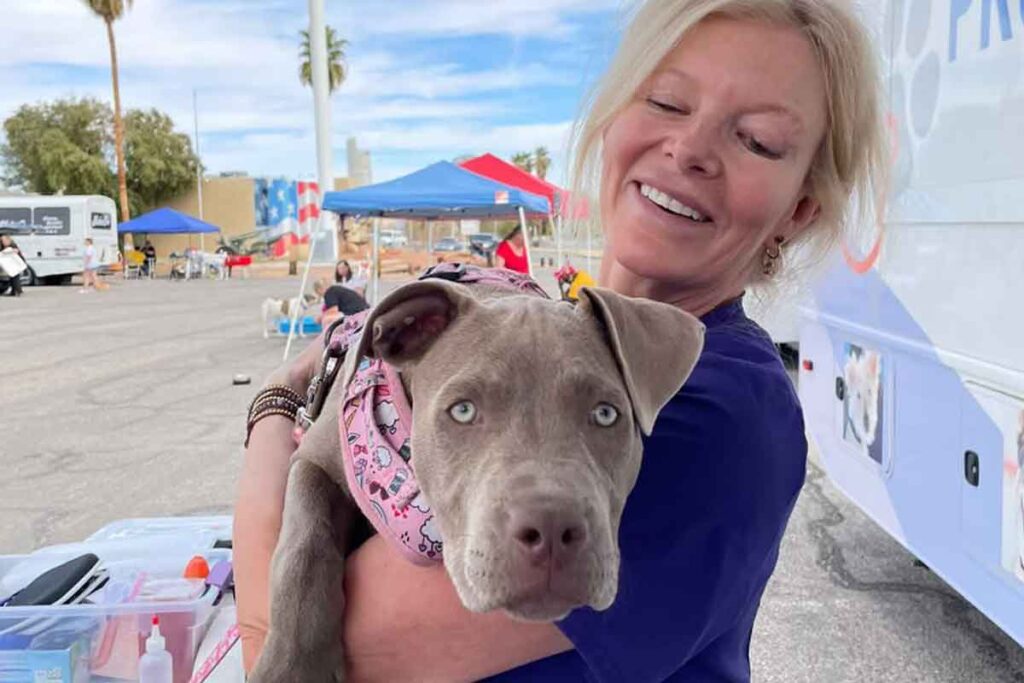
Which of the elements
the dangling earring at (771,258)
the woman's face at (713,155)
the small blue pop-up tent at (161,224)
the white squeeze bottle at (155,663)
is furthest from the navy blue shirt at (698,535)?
the small blue pop-up tent at (161,224)

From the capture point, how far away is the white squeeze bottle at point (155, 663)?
2.34 metres

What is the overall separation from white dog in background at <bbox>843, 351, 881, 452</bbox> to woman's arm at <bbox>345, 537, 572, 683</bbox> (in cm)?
327

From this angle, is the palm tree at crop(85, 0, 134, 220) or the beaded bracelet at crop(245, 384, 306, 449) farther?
the palm tree at crop(85, 0, 134, 220)

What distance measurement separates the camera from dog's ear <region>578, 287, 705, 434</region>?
1.50m

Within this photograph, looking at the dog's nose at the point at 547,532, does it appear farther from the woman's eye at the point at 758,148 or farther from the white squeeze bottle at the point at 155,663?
the white squeeze bottle at the point at 155,663

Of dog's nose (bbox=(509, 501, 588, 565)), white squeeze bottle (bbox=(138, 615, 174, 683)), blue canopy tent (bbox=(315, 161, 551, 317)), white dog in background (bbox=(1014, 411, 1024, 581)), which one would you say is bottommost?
white squeeze bottle (bbox=(138, 615, 174, 683))

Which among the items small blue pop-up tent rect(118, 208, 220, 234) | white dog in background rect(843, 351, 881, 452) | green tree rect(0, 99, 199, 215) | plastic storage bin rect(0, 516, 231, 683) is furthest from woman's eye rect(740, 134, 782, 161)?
green tree rect(0, 99, 199, 215)

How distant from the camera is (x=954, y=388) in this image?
347 cm

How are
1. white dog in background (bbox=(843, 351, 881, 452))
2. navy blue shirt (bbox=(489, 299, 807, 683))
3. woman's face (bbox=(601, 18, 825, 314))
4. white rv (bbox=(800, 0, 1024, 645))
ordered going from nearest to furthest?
1. navy blue shirt (bbox=(489, 299, 807, 683))
2. woman's face (bbox=(601, 18, 825, 314))
3. white rv (bbox=(800, 0, 1024, 645))
4. white dog in background (bbox=(843, 351, 881, 452))

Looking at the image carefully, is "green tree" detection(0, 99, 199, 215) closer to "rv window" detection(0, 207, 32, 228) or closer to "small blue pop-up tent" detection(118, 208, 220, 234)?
"small blue pop-up tent" detection(118, 208, 220, 234)

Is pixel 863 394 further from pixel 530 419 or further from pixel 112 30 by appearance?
pixel 112 30

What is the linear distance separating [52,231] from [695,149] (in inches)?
1466

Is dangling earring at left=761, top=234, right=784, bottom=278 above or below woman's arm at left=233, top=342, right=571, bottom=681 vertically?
Result: above

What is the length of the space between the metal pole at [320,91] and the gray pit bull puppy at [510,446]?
2439 cm
